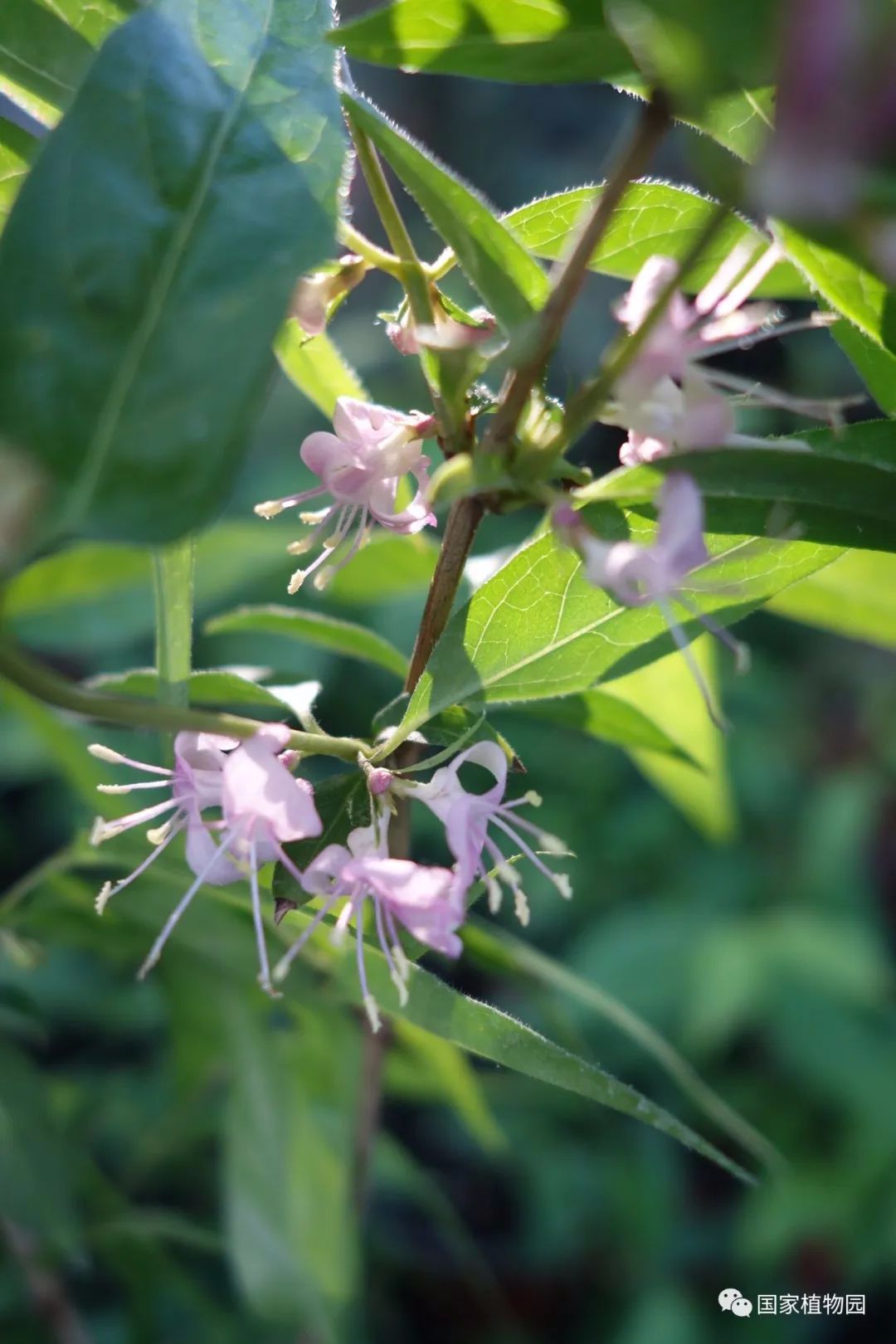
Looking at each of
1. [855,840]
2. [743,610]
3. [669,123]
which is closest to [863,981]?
[855,840]

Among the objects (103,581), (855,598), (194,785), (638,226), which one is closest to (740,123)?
(638,226)

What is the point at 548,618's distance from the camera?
1.40 feet

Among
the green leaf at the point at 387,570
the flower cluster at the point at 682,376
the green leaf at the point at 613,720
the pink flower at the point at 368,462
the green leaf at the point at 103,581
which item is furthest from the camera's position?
the green leaf at the point at 103,581

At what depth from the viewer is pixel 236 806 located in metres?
0.36

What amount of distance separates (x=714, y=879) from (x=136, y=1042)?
810mm

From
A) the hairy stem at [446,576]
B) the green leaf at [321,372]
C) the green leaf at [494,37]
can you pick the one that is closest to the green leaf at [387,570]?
the green leaf at [321,372]

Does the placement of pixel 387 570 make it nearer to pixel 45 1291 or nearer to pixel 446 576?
pixel 446 576

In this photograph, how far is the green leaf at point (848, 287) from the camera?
1.25 feet

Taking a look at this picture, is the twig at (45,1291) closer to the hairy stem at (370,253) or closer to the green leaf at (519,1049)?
the green leaf at (519,1049)

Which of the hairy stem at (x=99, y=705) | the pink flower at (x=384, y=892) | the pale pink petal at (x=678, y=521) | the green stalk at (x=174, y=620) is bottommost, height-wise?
the pink flower at (x=384, y=892)

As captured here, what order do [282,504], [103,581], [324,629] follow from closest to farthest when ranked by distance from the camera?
[282,504] → [324,629] → [103,581]

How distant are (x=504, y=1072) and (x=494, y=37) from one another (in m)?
1.06

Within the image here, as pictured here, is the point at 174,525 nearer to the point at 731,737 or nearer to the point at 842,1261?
the point at 842,1261

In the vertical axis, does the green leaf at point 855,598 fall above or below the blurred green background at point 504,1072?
above
